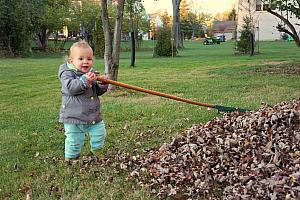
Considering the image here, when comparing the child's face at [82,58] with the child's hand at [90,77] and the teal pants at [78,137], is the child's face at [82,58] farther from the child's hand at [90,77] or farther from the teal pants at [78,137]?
the teal pants at [78,137]

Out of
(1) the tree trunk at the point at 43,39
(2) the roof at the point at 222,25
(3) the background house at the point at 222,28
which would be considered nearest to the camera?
(1) the tree trunk at the point at 43,39

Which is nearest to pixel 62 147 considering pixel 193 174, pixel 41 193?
pixel 41 193

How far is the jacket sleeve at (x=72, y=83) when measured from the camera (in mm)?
4133

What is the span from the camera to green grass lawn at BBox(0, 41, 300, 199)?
367 centimetres

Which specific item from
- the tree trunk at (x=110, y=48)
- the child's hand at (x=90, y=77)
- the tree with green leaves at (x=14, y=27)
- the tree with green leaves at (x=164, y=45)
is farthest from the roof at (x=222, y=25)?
the child's hand at (x=90, y=77)

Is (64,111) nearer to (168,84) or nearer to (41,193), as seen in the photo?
(41,193)

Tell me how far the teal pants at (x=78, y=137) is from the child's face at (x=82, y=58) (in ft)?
1.79

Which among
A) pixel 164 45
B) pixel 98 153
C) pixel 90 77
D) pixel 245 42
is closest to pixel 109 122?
pixel 98 153

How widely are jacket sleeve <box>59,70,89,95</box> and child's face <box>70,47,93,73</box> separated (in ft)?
0.35

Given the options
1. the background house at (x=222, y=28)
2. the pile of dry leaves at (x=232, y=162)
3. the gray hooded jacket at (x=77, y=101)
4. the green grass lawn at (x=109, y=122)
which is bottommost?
the green grass lawn at (x=109, y=122)

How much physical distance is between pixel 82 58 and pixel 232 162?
168 cm

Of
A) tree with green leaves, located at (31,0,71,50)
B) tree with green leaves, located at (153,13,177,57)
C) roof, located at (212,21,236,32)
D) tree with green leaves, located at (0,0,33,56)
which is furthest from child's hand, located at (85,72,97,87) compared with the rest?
roof, located at (212,21,236,32)

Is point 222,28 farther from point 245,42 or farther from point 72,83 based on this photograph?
point 72,83

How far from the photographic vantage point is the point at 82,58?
4273 millimetres
